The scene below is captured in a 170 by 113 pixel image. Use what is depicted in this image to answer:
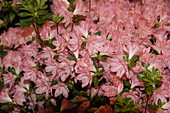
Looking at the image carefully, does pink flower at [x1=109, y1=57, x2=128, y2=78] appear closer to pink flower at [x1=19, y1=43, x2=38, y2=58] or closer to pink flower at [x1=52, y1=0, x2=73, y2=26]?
pink flower at [x1=52, y1=0, x2=73, y2=26]

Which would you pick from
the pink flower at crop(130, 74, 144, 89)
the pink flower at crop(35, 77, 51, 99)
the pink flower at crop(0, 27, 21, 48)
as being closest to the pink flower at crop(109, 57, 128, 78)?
the pink flower at crop(130, 74, 144, 89)

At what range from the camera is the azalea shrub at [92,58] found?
1267 mm

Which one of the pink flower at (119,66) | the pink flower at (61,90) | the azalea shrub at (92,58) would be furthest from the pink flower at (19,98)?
the pink flower at (119,66)

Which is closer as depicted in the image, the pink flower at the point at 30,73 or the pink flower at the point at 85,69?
the pink flower at the point at 85,69

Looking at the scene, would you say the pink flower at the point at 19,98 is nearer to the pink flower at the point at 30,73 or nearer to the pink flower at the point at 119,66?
the pink flower at the point at 30,73

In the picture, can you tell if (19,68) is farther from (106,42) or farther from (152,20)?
(152,20)

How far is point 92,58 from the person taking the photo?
4.33ft

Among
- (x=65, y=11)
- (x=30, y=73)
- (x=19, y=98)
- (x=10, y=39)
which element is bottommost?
(x=19, y=98)

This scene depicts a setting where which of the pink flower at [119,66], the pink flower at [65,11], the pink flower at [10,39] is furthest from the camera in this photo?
the pink flower at [10,39]

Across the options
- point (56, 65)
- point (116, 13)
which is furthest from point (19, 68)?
point (116, 13)

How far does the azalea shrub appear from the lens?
1.27 metres

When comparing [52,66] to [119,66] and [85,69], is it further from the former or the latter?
[119,66]

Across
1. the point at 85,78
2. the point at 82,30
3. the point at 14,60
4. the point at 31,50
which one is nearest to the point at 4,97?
the point at 14,60

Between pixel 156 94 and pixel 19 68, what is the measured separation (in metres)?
0.99
